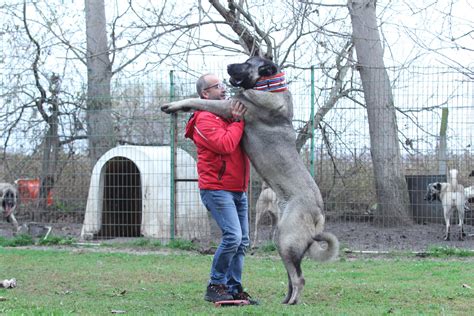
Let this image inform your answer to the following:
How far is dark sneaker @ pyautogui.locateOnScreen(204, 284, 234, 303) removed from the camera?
614 centimetres

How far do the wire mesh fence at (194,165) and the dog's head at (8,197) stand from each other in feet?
0.68

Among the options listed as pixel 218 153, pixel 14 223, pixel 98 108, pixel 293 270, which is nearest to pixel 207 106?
pixel 218 153

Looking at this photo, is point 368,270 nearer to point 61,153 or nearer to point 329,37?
point 329,37

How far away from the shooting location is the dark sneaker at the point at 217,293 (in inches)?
242

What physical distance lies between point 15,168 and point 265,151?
8282mm

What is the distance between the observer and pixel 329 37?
11828 millimetres

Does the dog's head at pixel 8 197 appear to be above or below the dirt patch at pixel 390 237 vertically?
above

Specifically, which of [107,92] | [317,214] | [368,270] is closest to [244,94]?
[317,214]

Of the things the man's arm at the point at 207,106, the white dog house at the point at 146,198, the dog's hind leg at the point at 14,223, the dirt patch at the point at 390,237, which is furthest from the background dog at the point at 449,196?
the dog's hind leg at the point at 14,223

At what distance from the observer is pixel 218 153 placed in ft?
19.7

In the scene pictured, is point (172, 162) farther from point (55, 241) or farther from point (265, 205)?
point (55, 241)

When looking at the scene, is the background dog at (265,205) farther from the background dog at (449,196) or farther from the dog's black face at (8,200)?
the dog's black face at (8,200)

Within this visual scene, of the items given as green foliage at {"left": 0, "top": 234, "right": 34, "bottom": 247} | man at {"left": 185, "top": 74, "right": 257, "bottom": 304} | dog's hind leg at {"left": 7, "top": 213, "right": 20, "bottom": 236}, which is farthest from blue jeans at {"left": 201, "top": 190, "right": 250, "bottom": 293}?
dog's hind leg at {"left": 7, "top": 213, "right": 20, "bottom": 236}

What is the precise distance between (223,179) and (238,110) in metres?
0.60
